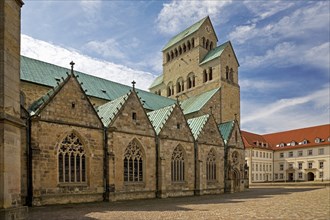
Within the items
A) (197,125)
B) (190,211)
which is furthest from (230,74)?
(190,211)

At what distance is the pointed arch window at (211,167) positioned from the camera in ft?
99.8

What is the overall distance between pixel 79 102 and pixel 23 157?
17.2 ft

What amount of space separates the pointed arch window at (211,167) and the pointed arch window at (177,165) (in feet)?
12.9

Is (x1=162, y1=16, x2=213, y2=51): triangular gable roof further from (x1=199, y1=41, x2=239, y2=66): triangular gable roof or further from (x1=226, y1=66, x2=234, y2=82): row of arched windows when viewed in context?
(x1=226, y1=66, x2=234, y2=82): row of arched windows

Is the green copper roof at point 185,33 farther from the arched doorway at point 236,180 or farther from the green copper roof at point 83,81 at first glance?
the arched doorway at point 236,180

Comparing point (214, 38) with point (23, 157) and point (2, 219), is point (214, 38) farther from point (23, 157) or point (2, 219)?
point (2, 219)

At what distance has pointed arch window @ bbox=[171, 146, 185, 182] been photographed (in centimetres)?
2662

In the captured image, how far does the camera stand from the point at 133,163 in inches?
926

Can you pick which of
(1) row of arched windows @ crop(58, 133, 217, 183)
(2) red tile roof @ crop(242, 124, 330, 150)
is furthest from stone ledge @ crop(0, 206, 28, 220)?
(2) red tile roof @ crop(242, 124, 330, 150)

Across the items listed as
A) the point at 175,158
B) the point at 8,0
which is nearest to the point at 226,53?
the point at 175,158

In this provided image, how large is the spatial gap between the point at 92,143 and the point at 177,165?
9328mm

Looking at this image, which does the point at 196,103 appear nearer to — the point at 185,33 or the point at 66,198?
the point at 185,33

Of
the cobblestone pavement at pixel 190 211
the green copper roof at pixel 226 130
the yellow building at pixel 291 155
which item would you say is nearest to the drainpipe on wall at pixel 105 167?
the cobblestone pavement at pixel 190 211

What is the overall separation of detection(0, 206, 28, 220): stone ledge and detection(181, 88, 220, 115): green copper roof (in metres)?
30.3
